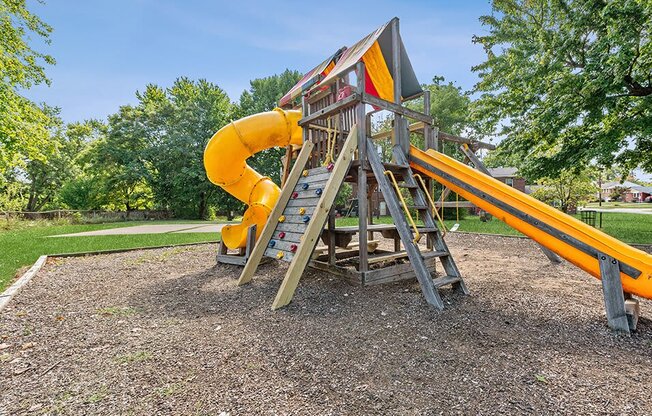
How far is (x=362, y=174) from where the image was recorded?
4.20 m

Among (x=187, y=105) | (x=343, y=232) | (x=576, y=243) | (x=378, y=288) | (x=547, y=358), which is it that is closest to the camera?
(x=547, y=358)

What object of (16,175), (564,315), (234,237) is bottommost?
(564,315)

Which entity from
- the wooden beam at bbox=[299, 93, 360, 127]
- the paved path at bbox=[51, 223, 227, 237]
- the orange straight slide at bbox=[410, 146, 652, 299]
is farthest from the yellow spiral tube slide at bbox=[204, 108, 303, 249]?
the paved path at bbox=[51, 223, 227, 237]

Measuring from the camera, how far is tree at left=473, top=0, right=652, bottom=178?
7152 mm

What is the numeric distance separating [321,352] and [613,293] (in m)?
2.87

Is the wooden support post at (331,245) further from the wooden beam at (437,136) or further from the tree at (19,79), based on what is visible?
the tree at (19,79)

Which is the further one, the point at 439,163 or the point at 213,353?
the point at 439,163

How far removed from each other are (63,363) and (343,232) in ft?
11.9

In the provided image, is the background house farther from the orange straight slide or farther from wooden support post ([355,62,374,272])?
wooden support post ([355,62,374,272])

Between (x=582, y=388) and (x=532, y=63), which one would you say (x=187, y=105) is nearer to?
(x=532, y=63)

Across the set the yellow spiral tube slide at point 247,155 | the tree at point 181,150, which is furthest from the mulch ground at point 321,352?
the tree at point 181,150

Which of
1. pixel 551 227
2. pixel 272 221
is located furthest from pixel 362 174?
pixel 551 227

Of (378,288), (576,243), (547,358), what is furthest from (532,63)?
(547,358)

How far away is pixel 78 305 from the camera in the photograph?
12.2 feet
